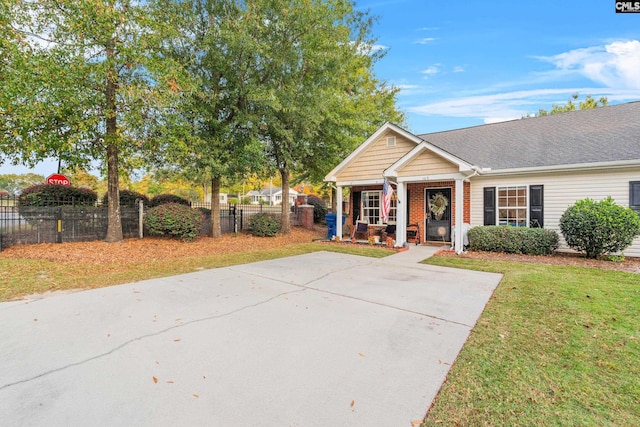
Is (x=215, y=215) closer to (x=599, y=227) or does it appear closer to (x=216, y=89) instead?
(x=216, y=89)

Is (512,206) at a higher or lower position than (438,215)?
higher

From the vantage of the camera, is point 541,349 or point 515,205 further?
point 515,205

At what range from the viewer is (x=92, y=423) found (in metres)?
2.10

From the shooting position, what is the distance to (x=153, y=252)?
9234mm

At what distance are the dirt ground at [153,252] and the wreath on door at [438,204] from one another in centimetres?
216

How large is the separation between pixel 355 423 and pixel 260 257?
7.11 metres

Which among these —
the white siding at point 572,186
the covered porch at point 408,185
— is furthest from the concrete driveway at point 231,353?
the white siding at point 572,186

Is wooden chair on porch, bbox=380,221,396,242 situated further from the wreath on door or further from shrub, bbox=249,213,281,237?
shrub, bbox=249,213,281,237

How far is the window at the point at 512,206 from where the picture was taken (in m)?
10.4

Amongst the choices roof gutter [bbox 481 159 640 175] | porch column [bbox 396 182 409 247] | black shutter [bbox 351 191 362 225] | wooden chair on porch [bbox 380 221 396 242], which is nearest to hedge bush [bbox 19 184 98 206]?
black shutter [bbox 351 191 362 225]

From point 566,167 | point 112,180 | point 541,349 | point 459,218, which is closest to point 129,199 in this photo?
point 112,180

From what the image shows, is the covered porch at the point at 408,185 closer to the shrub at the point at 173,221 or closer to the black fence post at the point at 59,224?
the shrub at the point at 173,221

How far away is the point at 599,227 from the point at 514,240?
2014 millimetres

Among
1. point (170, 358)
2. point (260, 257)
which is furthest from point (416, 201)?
point (170, 358)
